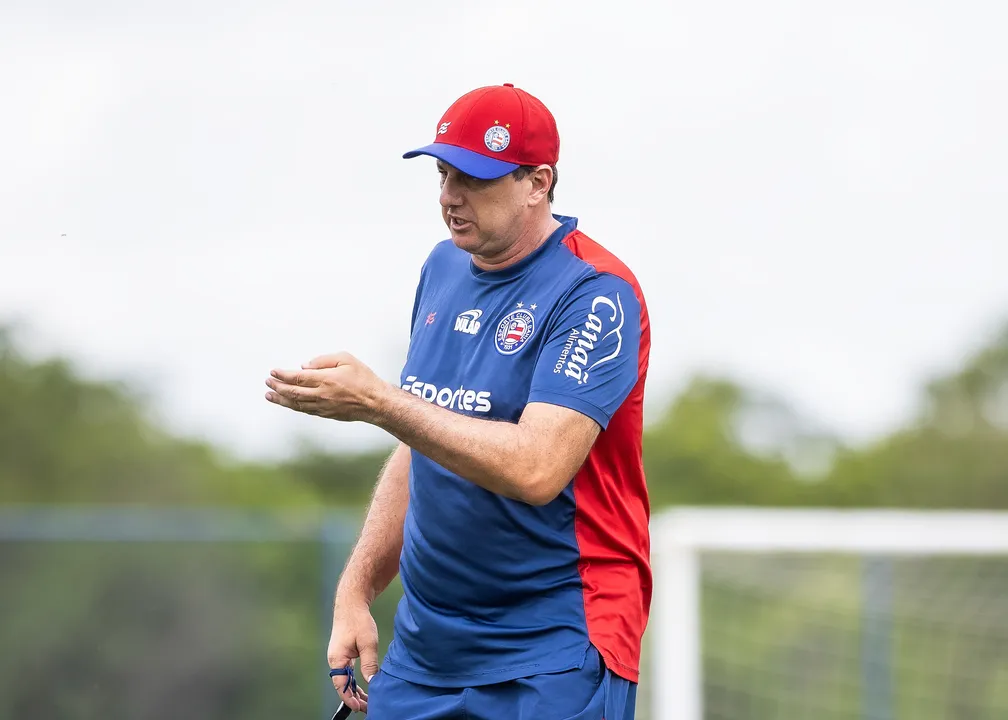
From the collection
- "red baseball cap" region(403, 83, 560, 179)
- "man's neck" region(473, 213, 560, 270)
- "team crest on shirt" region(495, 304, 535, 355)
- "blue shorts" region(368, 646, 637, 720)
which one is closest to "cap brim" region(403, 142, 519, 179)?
"red baseball cap" region(403, 83, 560, 179)

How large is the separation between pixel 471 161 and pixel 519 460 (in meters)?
0.74

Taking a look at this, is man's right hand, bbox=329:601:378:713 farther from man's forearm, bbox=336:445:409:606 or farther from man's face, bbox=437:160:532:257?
man's face, bbox=437:160:532:257

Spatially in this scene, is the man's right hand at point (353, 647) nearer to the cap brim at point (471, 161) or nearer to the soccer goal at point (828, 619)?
the cap brim at point (471, 161)

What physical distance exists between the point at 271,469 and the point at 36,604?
4725 millimetres

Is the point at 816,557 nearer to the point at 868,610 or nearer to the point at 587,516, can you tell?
the point at 868,610

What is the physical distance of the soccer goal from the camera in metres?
8.65

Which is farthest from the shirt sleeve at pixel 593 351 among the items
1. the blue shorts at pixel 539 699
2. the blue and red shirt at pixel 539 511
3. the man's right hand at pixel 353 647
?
the man's right hand at pixel 353 647

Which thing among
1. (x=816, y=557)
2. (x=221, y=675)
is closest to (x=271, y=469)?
(x=221, y=675)

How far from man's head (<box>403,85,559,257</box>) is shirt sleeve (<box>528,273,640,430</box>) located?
27cm

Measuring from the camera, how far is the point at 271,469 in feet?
49.9

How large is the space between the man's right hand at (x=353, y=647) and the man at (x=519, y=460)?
0.12m

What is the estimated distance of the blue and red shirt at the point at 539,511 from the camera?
9.60 ft

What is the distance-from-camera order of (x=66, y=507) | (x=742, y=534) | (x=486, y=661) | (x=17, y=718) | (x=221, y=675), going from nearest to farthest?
(x=486, y=661)
(x=742, y=534)
(x=17, y=718)
(x=221, y=675)
(x=66, y=507)

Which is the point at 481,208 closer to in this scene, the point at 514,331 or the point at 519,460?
the point at 514,331
